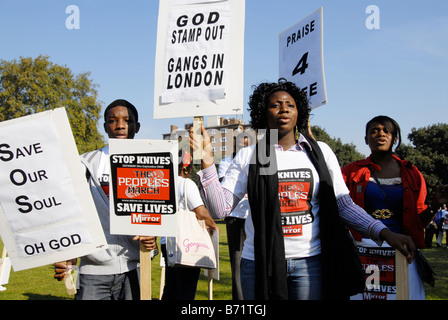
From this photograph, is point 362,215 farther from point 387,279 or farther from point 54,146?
point 54,146

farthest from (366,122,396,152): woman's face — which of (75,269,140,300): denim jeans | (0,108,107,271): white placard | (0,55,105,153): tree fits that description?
(0,55,105,153): tree

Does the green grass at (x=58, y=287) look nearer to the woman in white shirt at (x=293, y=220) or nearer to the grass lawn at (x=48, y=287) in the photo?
the grass lawn at (x=48, y=287)

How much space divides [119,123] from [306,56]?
2.48 m

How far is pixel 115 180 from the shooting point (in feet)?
9.87

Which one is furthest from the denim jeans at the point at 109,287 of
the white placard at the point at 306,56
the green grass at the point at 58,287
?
the green grass at the point at 58,287

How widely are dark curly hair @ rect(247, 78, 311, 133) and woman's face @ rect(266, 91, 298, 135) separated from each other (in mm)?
104

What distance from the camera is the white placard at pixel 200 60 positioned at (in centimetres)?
326

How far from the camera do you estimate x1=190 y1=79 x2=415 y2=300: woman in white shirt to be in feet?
8.63

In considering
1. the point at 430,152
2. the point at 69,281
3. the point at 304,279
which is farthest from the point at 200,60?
the point at 430,152

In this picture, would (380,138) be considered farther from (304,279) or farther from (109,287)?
(109,287)

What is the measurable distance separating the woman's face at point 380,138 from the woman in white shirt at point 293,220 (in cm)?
121

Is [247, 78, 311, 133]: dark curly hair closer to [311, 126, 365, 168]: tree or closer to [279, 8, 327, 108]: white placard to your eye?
[279, 8, 327, 108]: white placard

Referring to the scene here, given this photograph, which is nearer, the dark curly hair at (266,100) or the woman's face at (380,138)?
the dark curly hair at (266,100)

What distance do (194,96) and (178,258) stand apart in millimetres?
1887
